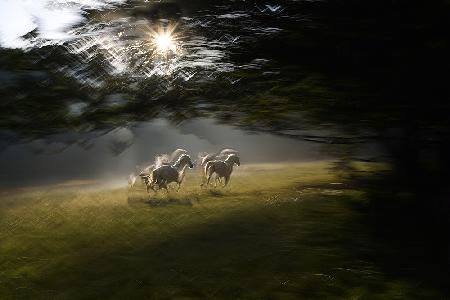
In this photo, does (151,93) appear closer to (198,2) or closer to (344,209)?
(198,2)

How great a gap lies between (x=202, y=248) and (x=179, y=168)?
5.73m

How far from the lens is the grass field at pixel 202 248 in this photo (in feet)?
23.4

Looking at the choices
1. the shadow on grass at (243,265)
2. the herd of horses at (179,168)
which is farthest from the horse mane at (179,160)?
the shadow on grass at (243,265)

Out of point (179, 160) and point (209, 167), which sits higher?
point (179, 160)

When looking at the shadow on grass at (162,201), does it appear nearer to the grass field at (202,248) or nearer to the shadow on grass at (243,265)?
the grass field at (202,248)

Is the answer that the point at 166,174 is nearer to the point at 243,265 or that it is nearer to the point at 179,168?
the point at 179,168

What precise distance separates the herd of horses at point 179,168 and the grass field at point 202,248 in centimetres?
57

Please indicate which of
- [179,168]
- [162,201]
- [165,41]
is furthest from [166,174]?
[165,41]

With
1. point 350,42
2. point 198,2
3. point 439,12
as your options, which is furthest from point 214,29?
point 439,12

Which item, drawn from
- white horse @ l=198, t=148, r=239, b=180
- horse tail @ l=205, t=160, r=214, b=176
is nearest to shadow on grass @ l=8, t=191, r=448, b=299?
horse tail @ l=205, t=160, r=214, b=176

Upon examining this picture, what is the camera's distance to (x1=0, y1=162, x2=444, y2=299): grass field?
712cm

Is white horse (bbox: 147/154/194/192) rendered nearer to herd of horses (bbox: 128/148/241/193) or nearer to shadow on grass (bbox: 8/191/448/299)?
herd of horses (bbox: 128/148/241/193)

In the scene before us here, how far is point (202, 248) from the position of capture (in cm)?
941

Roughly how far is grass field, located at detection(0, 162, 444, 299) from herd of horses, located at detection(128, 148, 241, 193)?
566 mm
